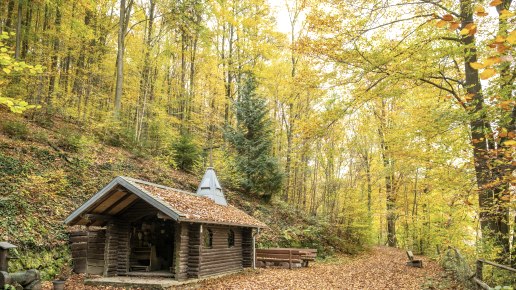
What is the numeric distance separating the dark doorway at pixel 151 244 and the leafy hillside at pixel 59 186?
235cm

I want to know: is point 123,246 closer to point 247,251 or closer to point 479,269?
point 247,251

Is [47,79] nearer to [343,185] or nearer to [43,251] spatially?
[43,251]

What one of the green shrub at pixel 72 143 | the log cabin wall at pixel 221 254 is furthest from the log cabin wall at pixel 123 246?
the green shrub at pixel 72 143

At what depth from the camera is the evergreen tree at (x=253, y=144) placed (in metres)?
23.8

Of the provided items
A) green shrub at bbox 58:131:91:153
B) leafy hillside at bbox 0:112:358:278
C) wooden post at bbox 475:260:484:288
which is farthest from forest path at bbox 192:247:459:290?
green shrub at bbox 58:131:91:153

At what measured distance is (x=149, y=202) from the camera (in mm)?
10875

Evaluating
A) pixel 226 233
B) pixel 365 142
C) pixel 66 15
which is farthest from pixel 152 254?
pixel 365 142

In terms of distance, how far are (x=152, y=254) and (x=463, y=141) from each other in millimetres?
11584

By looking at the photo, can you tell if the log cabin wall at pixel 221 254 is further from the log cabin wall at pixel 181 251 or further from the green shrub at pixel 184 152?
the green shrub at pixel 184 152

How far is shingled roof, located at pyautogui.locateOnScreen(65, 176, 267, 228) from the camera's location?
10812 mm

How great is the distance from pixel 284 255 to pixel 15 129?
1365 centimetres

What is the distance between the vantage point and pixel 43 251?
→ 11.1 meters

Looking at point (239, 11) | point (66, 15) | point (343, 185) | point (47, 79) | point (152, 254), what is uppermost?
point (239, 11)

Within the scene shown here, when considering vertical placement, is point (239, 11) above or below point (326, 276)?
above
